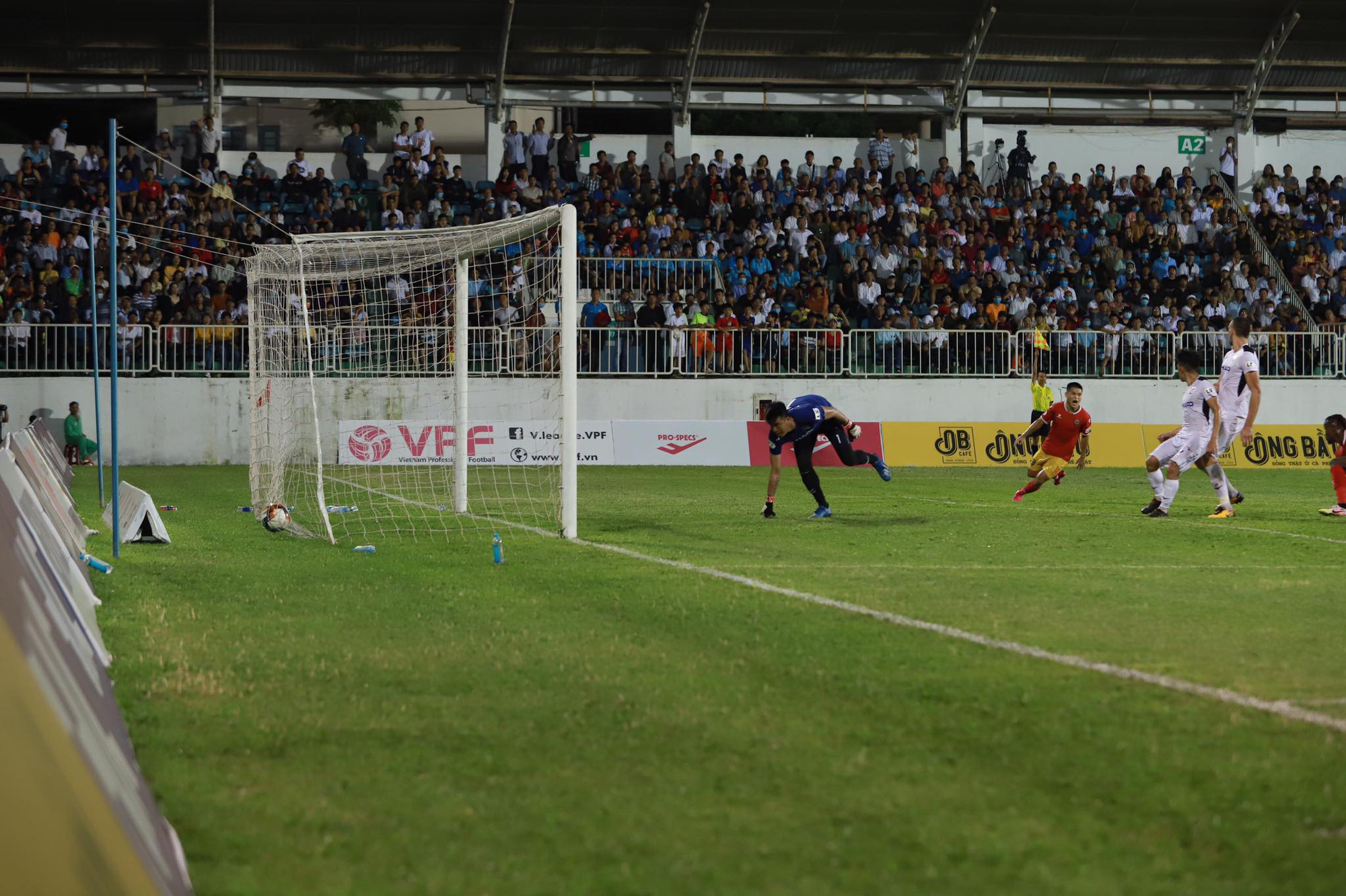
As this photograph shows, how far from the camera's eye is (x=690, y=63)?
37.7 metres

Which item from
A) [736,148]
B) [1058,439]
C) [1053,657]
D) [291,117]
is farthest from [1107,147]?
[1053,657]

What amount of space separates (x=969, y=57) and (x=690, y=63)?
7470mm

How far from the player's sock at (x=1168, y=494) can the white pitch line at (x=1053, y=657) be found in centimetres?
750

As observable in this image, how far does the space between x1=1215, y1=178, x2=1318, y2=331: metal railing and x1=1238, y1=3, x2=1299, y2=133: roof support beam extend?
2.62 metres

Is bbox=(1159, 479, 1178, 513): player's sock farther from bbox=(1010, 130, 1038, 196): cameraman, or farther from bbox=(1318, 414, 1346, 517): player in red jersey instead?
bbox=(1010, 130, 1038, 196): cameraman

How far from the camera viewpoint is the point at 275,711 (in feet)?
18.2

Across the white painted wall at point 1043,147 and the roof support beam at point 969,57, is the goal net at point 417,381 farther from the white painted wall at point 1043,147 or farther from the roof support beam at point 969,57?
the roof support beam at point 969,57

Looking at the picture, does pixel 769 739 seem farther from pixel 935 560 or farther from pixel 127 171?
pixel 127 171

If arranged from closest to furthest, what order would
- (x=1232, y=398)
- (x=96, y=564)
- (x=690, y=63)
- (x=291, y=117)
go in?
(x=96, y=564), (x=1232, y=398), (x=690, y=63), (x=291, y=117)

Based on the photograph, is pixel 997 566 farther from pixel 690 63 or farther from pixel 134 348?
pixel 690 63

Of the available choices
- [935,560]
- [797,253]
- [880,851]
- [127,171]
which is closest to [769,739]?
[880,851]

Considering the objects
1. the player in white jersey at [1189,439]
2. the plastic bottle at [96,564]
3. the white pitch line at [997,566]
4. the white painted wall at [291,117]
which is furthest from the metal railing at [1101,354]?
the plastic bottle at [96,564]

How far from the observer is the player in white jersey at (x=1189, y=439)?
52.7ft

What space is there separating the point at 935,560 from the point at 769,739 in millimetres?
6401
